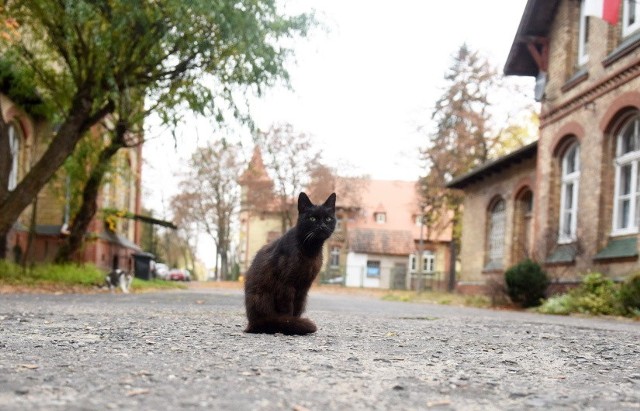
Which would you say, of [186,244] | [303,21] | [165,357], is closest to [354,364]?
[165,357]

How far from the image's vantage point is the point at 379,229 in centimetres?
7038

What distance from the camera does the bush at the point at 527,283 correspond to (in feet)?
55.0

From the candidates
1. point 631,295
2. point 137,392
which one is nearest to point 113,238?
point 631,295

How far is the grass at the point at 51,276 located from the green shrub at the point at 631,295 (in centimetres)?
1283

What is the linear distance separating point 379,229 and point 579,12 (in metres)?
51.8

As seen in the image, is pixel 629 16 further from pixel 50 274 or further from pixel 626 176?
pixel 50 274

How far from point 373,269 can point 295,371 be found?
207 feet

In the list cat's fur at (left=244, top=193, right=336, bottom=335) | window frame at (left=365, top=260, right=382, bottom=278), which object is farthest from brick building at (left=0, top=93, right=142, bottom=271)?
window frame at (left=365, top=260, right=382, bottom=278)

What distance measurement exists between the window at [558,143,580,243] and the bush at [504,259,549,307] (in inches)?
87.0

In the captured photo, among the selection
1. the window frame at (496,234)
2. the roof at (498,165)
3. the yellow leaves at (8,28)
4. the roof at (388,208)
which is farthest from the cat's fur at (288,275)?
the roof at (388,208)

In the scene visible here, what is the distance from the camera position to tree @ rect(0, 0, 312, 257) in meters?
13.9

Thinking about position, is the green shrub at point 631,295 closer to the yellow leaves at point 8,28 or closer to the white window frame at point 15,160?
the yellow leaves at point 8,28

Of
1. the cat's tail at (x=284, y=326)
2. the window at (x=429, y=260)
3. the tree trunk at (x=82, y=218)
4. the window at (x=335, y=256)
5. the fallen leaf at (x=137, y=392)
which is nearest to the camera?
the fallen leaf at (x=137, y=392)

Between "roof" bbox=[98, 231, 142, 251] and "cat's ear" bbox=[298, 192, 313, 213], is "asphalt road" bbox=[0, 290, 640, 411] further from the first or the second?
"roof" bbox=[98, 231, 142, 251]
